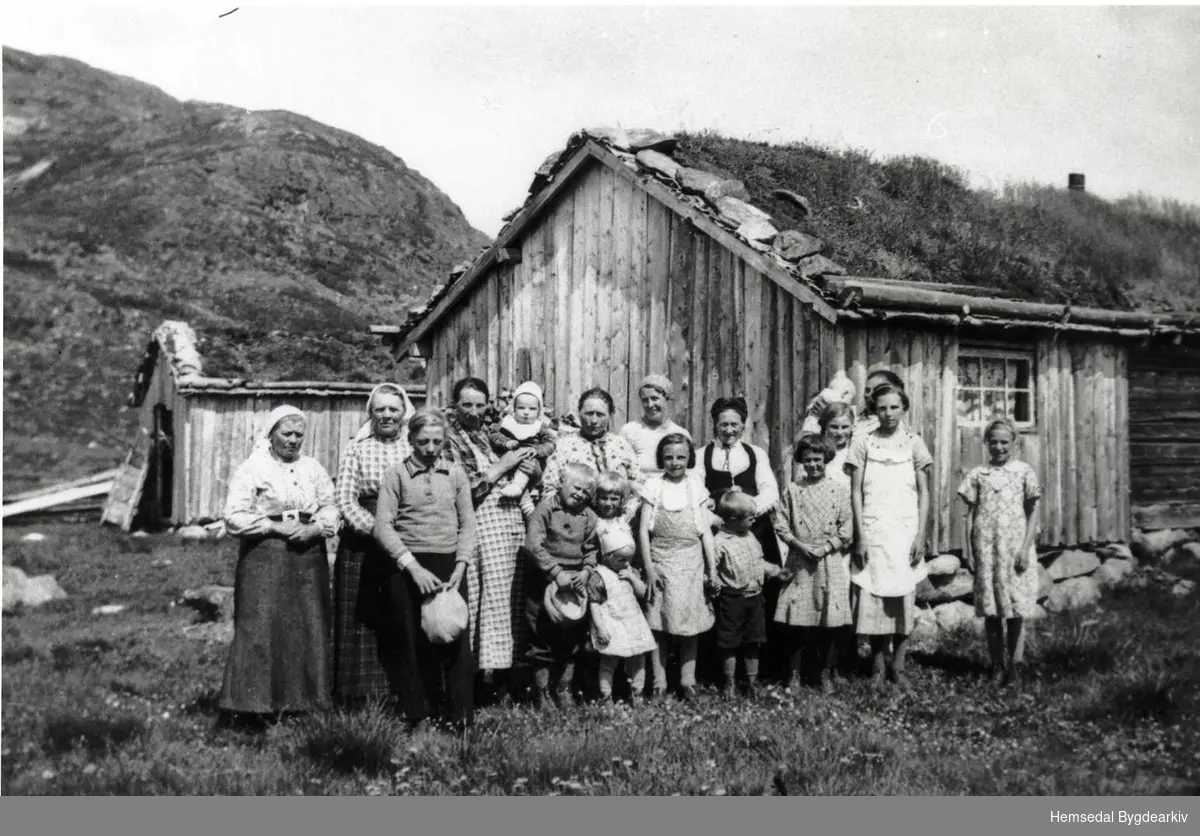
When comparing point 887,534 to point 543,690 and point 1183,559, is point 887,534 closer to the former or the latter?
point 543,690

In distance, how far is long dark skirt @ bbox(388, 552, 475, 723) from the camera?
515cm

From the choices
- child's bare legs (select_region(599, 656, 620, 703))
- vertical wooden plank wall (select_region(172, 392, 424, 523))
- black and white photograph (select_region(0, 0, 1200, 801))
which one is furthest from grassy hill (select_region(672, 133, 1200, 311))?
vertical wooden plank wall (select_region(172, 392, 424, 523))

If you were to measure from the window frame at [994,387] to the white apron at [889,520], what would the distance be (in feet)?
8.54

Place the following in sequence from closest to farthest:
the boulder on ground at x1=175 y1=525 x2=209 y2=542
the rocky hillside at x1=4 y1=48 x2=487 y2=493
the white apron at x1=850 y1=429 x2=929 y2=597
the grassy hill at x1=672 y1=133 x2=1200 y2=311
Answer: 1. the white apron at x1=850 y1=429 x2=929 y2=597
2. the grassy hill at x1=672 y1=133 x2=1200 y2=311
3. the rocky hillside at x1=4 y1=48 x2=487 y2=493
4. the boulder on ground at x1=175 y1=525 x2=209 y2=542

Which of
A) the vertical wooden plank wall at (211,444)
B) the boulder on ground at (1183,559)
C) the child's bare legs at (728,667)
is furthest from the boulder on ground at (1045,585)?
the vertical wooden plank wall at (211,444)

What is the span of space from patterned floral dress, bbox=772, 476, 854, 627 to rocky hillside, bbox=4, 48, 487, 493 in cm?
537

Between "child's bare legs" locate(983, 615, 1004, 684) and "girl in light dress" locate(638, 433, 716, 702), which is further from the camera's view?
"child's bare legs" locate(983, 615, 1004, 684)

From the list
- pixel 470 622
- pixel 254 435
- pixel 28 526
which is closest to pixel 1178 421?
pixel 470 622

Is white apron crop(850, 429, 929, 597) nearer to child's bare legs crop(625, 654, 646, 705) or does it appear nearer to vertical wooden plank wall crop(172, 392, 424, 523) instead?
child's bare legs crop(625, 654, 646, 705)

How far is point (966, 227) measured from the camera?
11.6 metres

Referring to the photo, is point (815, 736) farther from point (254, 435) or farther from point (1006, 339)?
point (254, 435)

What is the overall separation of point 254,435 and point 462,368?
275 inches

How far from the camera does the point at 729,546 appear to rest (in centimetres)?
601

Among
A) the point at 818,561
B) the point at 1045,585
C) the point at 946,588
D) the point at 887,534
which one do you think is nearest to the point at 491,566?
the point at 818,561
